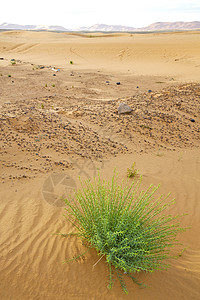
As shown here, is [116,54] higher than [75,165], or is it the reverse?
[116,54]

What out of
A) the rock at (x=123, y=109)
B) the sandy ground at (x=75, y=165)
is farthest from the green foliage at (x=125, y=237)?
the rock at (x=123, y=109)

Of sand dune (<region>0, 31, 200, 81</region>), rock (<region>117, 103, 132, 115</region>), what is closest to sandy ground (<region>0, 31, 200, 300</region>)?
rock (<region>117, 103, 132, 115</region>)

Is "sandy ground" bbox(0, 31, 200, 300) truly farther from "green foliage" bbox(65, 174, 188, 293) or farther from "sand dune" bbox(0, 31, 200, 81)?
"sand dune" bbox(0, 31, 200, 81)

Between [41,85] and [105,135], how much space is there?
5828 millimetres

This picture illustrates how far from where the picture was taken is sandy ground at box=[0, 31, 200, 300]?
259 centimetres

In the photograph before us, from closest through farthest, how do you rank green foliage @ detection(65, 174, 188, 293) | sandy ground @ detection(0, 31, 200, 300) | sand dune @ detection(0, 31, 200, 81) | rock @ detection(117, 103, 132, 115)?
green foliage @ detection(65, 174, 188, 293)
sandy ground @ detection(0, 31, 200, 300)
rock @ detection(117, 103, 132, 115)
sand dune @ detection(0, 31, 200, 81)

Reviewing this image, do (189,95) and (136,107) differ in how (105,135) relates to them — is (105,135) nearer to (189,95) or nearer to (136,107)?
(136,107)

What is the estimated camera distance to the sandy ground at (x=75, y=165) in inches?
102

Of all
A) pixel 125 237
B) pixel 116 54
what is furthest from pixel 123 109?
pixel 116 54

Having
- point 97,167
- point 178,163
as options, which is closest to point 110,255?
point 97,167

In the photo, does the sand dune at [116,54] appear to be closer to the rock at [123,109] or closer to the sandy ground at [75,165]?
the sandy ground at [75,165]

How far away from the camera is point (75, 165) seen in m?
4.97

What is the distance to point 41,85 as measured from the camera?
35.2 feet

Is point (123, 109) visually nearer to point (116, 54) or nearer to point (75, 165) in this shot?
point (75, 165)
